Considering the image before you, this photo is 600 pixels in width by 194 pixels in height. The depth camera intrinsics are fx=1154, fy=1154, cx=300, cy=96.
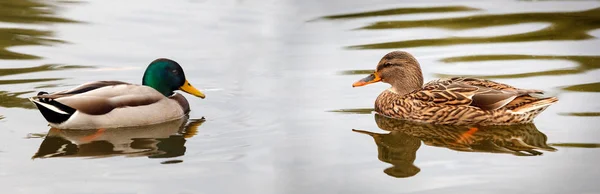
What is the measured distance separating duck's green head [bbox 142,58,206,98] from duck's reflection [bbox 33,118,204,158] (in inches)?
18.4

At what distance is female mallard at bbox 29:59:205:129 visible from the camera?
823 cm

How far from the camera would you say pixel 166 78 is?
355 inches

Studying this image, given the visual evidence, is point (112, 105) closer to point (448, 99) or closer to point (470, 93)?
point (448, 99)

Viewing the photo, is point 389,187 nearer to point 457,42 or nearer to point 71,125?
point 71,125

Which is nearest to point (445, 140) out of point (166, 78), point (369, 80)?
point (369, 80)

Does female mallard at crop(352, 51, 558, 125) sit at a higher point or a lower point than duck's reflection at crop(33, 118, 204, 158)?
higher

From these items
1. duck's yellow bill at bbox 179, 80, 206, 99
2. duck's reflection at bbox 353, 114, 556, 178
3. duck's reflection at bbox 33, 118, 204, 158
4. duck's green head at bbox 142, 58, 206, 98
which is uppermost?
duck's green head at bbox 142, 58, 206, 98

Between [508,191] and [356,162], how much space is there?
1.10m

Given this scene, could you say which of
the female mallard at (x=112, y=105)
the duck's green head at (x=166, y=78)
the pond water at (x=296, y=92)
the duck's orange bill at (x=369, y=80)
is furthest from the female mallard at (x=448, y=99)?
the female mallard at (x=112, y=105)

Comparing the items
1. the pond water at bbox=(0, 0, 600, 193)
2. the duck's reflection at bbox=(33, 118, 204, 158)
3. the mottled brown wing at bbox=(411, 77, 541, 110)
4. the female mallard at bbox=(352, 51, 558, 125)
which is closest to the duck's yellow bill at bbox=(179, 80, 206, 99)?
the pond water at bbox=(0, 0, 600, 193)

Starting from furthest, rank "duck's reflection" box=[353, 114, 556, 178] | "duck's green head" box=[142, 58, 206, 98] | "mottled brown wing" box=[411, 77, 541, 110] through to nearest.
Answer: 1. "duck's green head" box=[142, 58, 206, 98]
2. "mottled brown wing" box=[411, 77, 541, 110]
3. "duck's reflection" box=[353, 114, 556, 178]

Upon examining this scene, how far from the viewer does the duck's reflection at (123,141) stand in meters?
7.39

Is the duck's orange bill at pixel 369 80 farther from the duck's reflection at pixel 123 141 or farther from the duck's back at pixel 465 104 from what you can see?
the duck's reflection at pixel 123 141

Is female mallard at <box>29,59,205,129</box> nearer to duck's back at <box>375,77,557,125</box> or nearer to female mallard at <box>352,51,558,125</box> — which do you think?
female mallard at <box>352,51,558,125</box>
